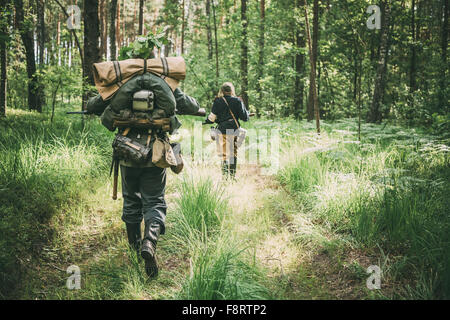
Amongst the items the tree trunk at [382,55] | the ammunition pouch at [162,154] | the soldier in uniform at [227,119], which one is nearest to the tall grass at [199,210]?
the ammunition pouch at [162,154]

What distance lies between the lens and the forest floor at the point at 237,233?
2613 mm

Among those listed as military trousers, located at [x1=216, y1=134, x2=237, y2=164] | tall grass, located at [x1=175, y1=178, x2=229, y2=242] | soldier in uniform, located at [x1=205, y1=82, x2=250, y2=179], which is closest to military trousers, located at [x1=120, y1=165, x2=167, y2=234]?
tall grass, located at [x1=175, y1=178, x2=229, y2=242]

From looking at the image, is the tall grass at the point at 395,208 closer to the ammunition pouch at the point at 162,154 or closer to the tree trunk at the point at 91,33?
the ammunition pouch at the point at 162,154

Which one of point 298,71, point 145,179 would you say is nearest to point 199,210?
point 145,179

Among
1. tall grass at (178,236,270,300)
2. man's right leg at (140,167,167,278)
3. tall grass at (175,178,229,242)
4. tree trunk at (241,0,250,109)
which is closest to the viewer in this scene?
tall grass at (178,236,270,300)

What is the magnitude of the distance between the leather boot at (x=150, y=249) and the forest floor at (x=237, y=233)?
0.33 feet

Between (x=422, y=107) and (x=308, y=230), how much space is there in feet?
32.9

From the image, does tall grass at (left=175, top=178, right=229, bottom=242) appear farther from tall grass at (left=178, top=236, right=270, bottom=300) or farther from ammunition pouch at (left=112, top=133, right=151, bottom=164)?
ammunition pouch at (left=112, top=133, right=151, bottom=164)

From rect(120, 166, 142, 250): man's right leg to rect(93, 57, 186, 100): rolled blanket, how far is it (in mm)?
855

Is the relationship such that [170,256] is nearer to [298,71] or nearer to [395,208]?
[395,208]

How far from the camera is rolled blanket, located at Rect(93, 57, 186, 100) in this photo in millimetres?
2750

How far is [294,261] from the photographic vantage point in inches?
125
